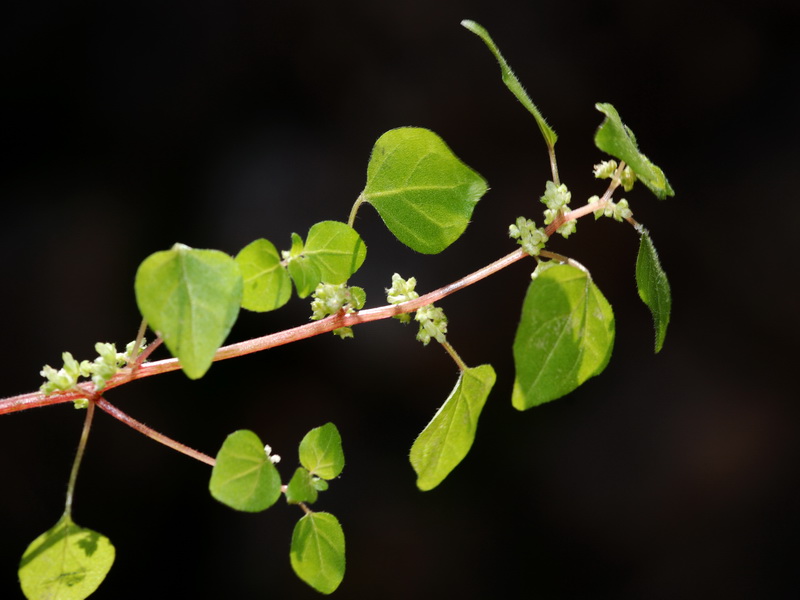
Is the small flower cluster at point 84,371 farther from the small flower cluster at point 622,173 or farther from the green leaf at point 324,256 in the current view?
the small flower cluster at point 622,173

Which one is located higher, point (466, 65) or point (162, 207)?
point (466, 65)

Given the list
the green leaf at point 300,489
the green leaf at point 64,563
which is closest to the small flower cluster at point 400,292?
Result: the green leaf at point 300,489

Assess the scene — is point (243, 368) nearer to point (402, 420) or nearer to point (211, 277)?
point (402, 420)

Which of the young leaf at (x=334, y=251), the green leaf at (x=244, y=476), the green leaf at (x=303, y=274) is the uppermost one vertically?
the young leaf at (x=334, y=251)

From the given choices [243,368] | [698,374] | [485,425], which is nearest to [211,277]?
[243,368]

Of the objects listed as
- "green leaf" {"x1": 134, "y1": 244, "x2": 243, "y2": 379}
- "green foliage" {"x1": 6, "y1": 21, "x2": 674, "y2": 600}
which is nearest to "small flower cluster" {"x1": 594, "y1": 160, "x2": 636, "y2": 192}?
"green foliage" {"x1": 6, "y1": 21, "x2": 674, "y2": 600}

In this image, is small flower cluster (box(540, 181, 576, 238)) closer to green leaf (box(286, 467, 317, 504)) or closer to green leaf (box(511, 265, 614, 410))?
green leaf (box(511, 265, 614, 410))
